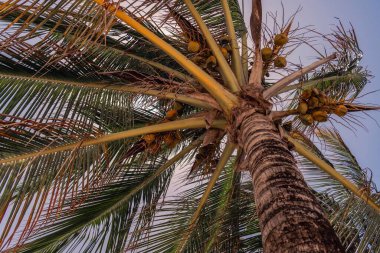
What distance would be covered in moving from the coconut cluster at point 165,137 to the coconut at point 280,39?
1.17 m

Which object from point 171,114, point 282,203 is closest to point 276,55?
point 171,114

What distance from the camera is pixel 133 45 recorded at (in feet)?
16.7

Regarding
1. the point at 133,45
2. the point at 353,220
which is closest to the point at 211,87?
the point at 133,45

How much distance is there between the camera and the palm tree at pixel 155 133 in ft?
12.0

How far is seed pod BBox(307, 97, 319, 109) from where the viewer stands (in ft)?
13.9

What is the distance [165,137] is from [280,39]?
4.97ft

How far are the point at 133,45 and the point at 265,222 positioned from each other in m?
3.15

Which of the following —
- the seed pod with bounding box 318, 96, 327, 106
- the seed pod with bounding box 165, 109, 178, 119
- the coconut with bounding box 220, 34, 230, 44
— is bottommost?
the seed pod with bounding box 165, 109, 178, 119

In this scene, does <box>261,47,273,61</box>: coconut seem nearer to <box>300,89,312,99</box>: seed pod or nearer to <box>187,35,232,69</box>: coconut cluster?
<box>187,35,232,69</box>: coconut cluster

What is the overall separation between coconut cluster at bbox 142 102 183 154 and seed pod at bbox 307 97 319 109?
1277 millimetres

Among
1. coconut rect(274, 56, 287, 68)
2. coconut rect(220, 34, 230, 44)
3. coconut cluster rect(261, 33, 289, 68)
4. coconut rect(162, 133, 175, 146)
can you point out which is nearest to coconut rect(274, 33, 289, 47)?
coconut cluster rect(261, 33, 289, 68)

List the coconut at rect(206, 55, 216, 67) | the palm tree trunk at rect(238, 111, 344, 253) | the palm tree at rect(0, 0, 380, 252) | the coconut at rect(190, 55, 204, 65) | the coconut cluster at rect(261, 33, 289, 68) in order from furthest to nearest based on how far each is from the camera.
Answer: the coconut cluster at rect(261, 33, 289, 68)
the coconut at rect(190, 55, 204, 65)
the coconut at rect(206, 55, 216, 67)
the palm tree at rect(0, 0, 380, 252)
the palm tree trunk at rect(238, 111, 344, 253)

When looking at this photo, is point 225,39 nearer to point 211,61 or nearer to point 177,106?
point 211,61

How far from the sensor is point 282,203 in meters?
2.45
